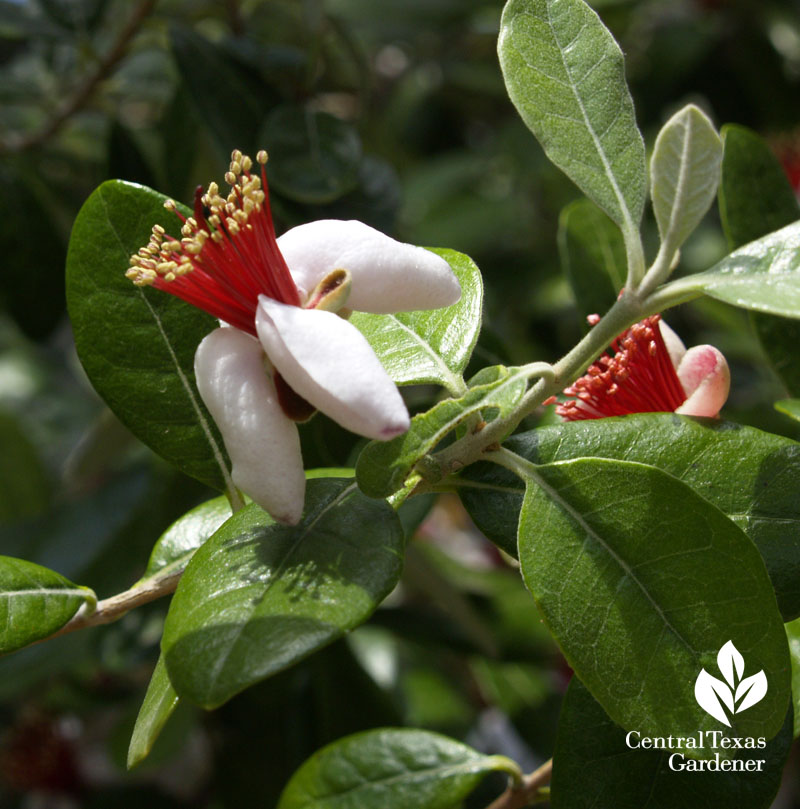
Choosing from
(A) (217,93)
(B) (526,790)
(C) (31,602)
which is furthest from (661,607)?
(A) (217,93)

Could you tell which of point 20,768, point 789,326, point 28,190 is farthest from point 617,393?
point 20,768

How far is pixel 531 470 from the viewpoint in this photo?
0.71 m

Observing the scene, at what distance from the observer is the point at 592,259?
1.12 m

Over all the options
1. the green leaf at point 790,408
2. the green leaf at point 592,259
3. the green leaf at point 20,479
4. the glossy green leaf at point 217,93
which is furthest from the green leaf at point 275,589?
the green leaf at point 20,479

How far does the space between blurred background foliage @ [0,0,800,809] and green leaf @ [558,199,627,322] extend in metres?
0.14

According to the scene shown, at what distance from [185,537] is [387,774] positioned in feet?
0.92

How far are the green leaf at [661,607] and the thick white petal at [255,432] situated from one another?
0.17 metres

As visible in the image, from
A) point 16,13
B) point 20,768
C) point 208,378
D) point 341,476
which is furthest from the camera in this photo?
point 20,768

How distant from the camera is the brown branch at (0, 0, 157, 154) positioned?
1.46 meters

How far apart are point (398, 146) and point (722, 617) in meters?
2.11

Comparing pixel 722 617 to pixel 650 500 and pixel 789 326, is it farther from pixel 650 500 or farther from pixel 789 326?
pixel 789 326

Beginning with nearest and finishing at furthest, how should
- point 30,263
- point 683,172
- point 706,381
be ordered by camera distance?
point 683,172 < point 706,381 < point 30,263

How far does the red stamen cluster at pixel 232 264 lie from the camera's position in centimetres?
68

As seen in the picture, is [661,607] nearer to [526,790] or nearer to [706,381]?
[706,381]
